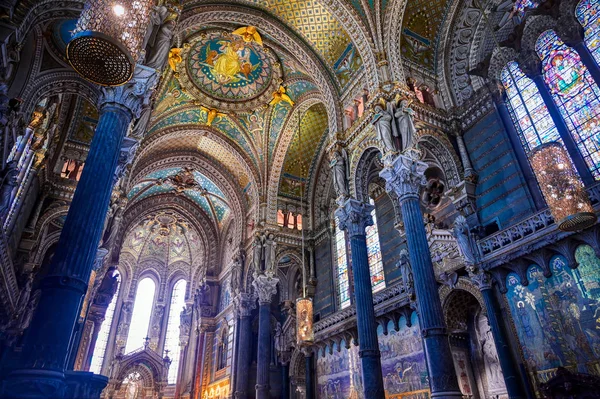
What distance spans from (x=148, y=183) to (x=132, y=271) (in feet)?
31.2

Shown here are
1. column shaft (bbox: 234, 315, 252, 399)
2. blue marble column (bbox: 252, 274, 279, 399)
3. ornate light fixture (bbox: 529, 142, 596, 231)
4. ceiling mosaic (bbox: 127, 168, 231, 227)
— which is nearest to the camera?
ornate light fixture (bbox: 529, 142, 596, 231)

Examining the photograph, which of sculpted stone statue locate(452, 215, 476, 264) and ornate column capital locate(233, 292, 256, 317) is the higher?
ornate column capital locate(233, 292, 256, 317)

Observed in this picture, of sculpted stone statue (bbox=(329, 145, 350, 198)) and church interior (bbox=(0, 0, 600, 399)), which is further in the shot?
sculpted stone statue (bbox=(329, 145, 350, 198))

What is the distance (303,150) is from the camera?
1741 cm

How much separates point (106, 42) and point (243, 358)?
1340 centimetres

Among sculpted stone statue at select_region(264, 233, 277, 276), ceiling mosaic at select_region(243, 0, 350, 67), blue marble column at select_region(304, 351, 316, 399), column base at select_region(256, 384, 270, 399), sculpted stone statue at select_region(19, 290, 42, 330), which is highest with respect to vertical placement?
ceiling mosaic at select_region(243, 0, 350, 67)

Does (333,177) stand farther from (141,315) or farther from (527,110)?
(141,315)

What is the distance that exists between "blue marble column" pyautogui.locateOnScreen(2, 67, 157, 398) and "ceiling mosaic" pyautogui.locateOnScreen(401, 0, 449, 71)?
7.96 meters

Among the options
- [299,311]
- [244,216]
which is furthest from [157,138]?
[299,311]

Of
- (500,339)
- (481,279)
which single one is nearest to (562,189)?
(481,279)

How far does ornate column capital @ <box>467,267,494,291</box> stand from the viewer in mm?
9023

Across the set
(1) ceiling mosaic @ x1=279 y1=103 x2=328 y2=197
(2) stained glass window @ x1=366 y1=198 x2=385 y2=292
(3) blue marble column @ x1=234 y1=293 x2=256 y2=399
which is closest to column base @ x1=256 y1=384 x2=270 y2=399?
(3) blue marble column @ x1=234 y1=293 x2=256 y2=399

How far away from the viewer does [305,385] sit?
15.1 meters

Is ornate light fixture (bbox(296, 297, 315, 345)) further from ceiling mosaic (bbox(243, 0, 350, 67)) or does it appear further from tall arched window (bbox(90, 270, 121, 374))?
tall arched window (bbox(90, 270, 121, 374))
